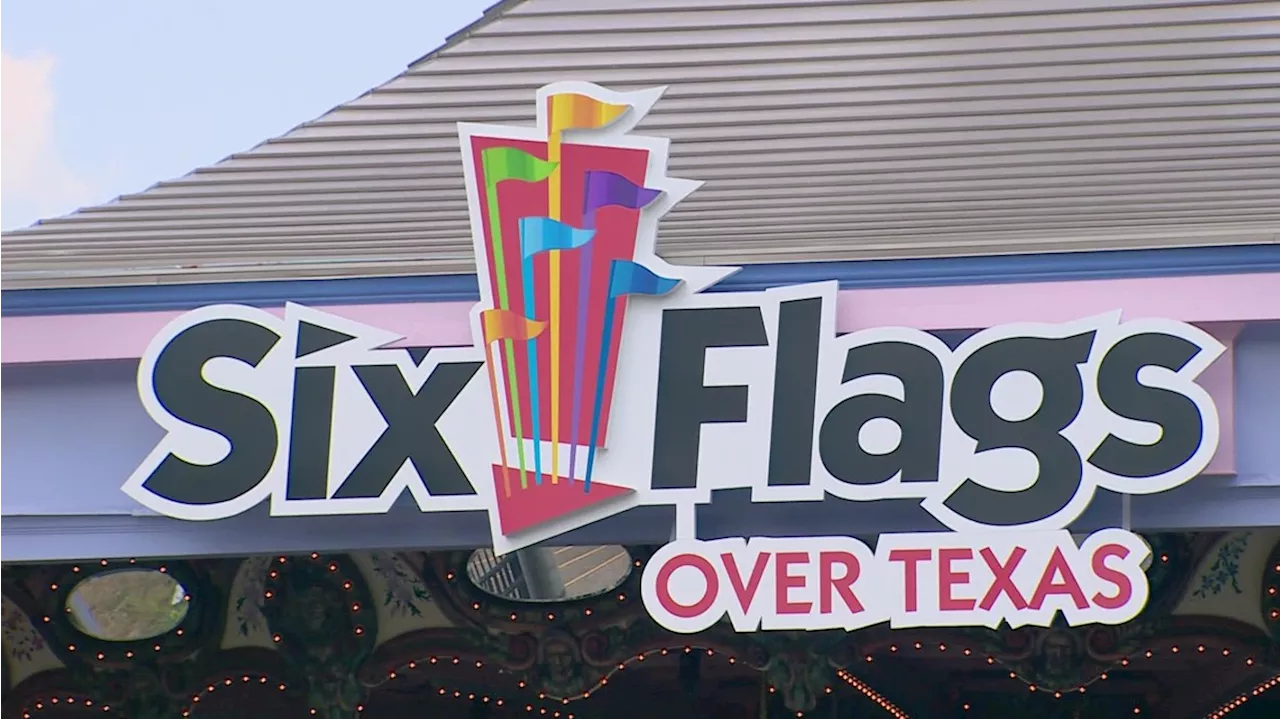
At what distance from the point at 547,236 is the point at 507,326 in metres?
0.34

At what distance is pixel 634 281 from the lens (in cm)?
552

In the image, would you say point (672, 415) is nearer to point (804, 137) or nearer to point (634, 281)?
point (634, 281)

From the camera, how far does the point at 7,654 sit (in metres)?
7.04

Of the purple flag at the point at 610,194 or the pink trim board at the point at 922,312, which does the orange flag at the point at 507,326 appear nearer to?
the pink trim board at the point at 922,312

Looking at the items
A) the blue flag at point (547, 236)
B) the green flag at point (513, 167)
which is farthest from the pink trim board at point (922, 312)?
the green flag at point (513, 167)

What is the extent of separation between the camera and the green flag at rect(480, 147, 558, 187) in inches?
221

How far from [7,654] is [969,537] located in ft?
13.7

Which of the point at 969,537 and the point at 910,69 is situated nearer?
the point at 969,537

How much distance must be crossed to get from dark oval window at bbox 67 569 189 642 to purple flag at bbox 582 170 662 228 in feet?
8.28

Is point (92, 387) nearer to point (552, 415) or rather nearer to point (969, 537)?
point (552, 415)

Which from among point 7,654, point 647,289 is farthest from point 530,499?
point 7,654

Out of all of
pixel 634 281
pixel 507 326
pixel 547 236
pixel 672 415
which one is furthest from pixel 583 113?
pixel 672 415

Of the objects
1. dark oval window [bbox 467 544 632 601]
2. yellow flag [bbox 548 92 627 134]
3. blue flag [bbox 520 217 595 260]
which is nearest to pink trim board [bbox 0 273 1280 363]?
blue flag [bbox 520 217 595 260]

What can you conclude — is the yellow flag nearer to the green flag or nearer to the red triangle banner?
the green flag
